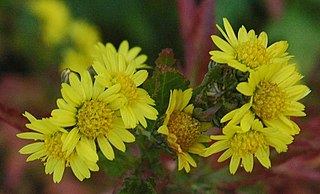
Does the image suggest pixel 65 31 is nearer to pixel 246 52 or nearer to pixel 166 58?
pixel 166 58

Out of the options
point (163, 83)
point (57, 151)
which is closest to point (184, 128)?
point (163, 83)

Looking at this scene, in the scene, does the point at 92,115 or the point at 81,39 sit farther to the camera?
the point at 81,39

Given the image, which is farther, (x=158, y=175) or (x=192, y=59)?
(x=192, y=59)

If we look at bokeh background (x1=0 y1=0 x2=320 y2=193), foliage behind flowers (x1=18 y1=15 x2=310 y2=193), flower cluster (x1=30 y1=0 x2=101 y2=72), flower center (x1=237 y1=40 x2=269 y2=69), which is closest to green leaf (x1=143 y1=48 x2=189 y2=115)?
foliage behind flowers (x1=18 y1=15 x2=310 y2=193)

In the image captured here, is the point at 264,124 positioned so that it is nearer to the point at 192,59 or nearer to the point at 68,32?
the point at 192,59

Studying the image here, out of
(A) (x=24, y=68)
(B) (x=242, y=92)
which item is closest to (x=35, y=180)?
(A) (x=24, y=68)

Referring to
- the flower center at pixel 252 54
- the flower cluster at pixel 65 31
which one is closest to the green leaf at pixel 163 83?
the flower center at pixel 252 54

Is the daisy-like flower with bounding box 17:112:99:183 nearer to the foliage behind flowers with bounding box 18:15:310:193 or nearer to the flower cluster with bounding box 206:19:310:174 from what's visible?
the foliage behind flowers with bounding box 18:15:310:193
